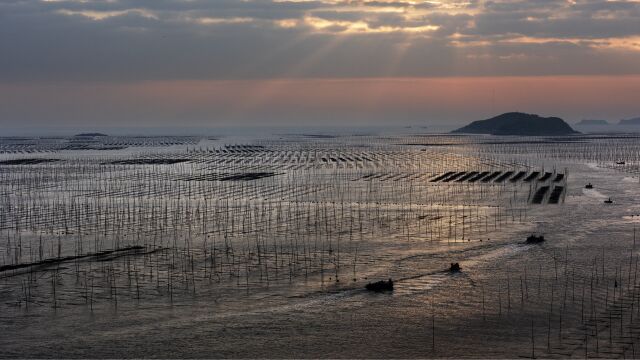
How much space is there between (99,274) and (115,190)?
28937mm

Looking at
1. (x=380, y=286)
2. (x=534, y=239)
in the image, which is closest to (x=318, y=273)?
(x=380, y=286)

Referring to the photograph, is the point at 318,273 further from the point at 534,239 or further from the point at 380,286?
the point at 534,239

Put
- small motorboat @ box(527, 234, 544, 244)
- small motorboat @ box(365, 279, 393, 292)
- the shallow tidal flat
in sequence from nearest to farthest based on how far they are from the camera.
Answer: the shallow tidal flat → small motorboat @ box(365, 279, 393, 292) → small motorboat @ box(527, 234, 544, 244)

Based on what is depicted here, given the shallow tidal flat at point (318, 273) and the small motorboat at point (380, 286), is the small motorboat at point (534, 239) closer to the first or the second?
the shallow tidal flat at point (318, 273)

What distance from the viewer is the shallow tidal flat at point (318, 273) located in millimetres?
18031

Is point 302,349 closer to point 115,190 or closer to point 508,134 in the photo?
point 115,190

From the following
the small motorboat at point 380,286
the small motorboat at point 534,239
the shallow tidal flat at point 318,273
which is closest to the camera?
the shallow tidal flat at point 318,273

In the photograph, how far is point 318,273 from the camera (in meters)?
24.5

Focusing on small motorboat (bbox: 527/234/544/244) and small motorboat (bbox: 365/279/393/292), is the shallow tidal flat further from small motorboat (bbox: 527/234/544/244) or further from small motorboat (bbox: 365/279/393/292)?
small motorboat (bbox: 527/234/544/244)

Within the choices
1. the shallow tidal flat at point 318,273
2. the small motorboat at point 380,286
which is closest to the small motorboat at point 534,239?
the shallow tidal flat at point 318,273

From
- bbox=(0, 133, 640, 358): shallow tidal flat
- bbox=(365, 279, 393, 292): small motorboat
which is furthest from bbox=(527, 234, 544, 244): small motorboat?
bbox=(365, 279, 393, 292): small motorboat

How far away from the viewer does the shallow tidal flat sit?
1803 cm

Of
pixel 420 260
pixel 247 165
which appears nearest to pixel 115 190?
pixel 247 165

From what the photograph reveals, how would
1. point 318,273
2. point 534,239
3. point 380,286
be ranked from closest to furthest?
point 380,286 < point 318,273 < point 534,239
